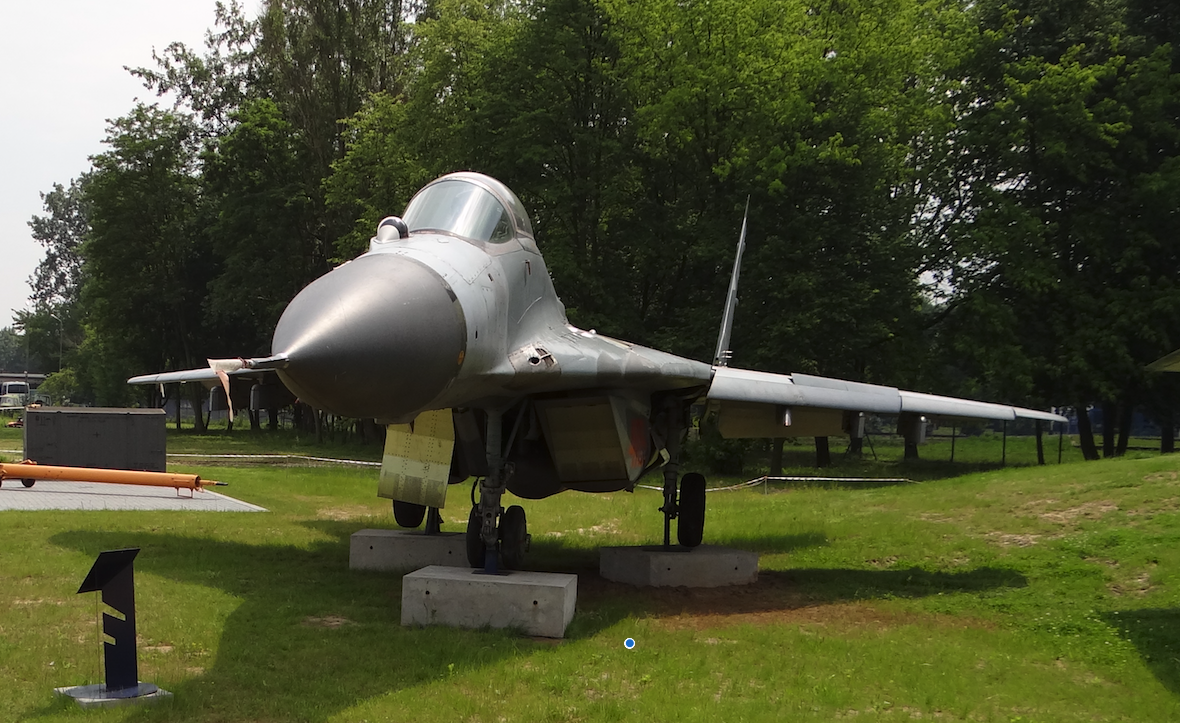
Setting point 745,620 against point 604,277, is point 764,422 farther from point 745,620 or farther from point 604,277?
point 604,277

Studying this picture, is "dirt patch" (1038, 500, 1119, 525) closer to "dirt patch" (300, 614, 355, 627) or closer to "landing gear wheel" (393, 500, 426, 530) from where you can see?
"landing gear wheel" (393, 500, 426, 530)

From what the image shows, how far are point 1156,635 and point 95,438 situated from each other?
19674 mm

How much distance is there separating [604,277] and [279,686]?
77.3 ft

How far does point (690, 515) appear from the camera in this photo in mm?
11484

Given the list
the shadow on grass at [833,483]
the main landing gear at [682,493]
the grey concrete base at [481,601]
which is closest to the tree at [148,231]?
the shadow on grass at [833,483]

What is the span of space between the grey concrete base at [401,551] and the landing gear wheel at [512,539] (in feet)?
6.01

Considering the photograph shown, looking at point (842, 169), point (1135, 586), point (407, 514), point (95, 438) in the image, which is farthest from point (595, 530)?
point (842, 169)

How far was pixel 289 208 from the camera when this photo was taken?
3819cm

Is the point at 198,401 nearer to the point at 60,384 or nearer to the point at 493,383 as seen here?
the point at 60,384

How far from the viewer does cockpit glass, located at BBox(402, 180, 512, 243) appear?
789 cm

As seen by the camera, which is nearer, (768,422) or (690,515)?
(690,515)

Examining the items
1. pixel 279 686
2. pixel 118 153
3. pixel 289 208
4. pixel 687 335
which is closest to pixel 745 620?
pixel 279 686

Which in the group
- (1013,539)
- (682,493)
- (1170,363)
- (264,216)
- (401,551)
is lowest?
(401,551)

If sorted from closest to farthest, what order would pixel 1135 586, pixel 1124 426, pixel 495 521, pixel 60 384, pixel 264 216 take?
pixel 495 521 < pixel 1135 586 < pixel 1124 426 < pixel 264 216 < pixel 60 384
